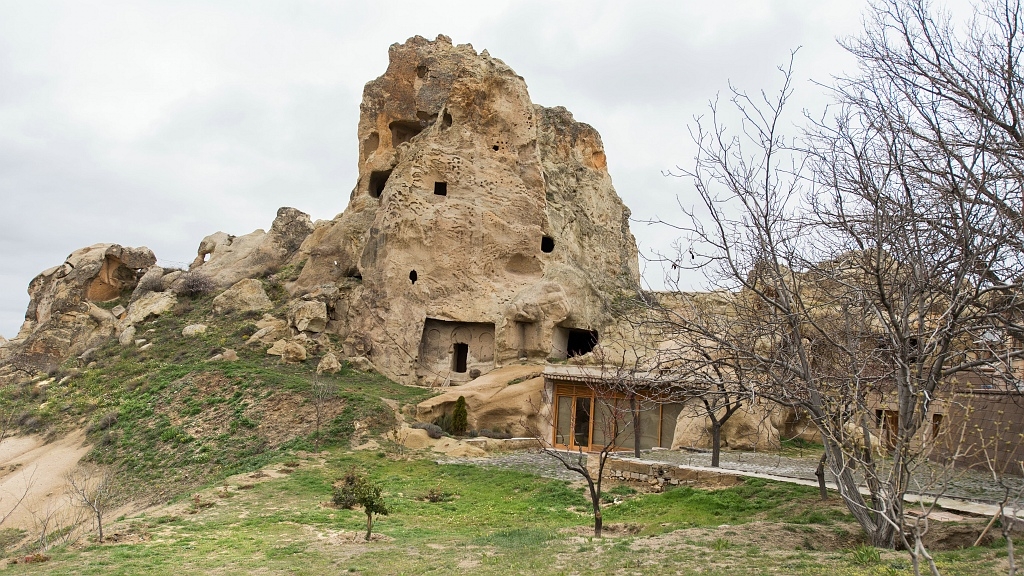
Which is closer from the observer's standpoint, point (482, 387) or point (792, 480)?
point (792, 480)

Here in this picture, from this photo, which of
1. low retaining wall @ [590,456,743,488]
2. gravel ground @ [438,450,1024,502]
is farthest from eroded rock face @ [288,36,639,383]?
low retaining wall @ [590,456,743,488]

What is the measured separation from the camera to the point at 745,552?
855 centimetres

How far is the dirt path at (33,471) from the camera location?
18.7m

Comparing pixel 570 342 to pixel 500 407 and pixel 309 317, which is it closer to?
pixel 500 407

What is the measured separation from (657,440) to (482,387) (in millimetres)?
5374

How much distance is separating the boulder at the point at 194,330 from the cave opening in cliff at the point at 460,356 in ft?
32.4

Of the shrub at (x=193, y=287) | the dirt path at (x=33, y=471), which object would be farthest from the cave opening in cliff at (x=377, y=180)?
the dirt path at (x=33, y=471)

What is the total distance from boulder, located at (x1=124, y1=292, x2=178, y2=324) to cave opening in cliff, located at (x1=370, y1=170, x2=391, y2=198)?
9.98 meters

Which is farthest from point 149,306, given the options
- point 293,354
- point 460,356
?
point 460,356

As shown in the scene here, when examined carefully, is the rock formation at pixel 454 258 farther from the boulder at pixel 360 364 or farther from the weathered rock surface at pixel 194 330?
the weathered rock surface at pixel 194 330

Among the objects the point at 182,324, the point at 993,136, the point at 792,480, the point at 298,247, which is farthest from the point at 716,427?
the point at 298,247

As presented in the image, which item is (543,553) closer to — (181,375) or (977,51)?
(977,51)

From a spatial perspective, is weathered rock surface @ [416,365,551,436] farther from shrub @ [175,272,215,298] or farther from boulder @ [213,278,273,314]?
shrub @ [175,272,215,298]

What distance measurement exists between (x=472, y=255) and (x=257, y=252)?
14.4 meters
